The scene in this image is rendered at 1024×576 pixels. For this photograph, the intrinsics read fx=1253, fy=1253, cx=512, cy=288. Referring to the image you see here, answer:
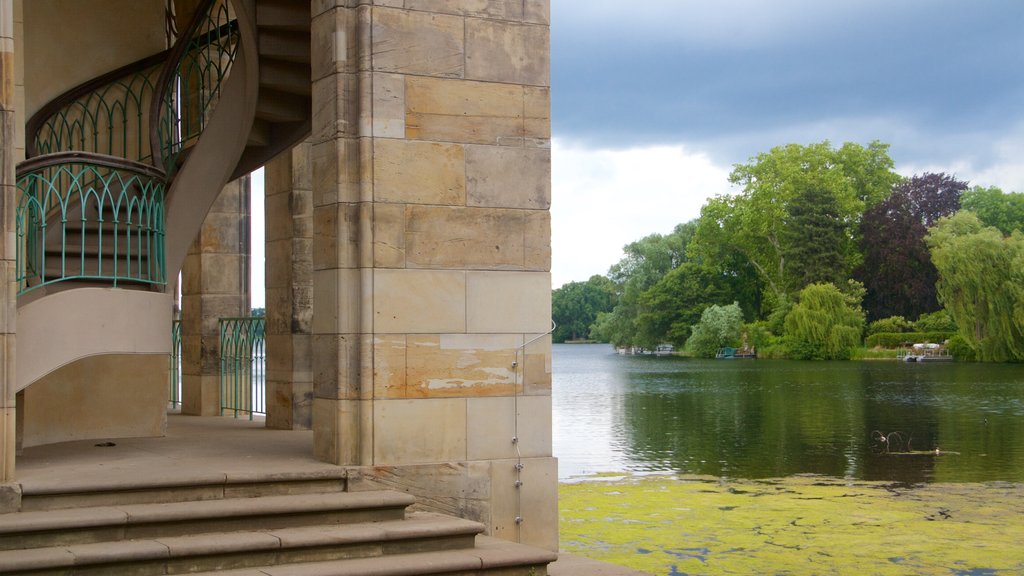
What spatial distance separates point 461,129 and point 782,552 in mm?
4768

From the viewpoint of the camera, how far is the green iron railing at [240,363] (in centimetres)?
1255

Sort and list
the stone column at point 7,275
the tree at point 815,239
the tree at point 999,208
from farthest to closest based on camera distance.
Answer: the tree at point 999,208
the tree at point 815,239
the stone column at point 7,275

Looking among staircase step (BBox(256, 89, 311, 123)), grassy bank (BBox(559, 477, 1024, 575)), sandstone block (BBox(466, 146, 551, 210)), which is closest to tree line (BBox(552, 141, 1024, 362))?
grassy bank (BBox(559, 477, 1024, 575))

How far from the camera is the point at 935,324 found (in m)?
60.9

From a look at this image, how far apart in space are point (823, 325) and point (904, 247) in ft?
26.3

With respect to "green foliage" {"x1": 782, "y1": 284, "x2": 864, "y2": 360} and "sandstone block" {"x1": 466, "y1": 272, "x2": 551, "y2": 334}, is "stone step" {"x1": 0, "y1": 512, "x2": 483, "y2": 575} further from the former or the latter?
"green foliage" {"x1": 782, "y1": 284, "x2": 864, "y2": 360}

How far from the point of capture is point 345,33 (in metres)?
7.27

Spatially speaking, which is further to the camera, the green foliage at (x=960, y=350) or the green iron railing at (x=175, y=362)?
the green foliage at (x=960, y=350)

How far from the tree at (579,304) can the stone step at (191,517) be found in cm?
10238

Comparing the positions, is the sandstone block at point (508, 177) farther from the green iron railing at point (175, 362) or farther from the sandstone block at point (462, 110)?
the green iron railing at point (175, 362)

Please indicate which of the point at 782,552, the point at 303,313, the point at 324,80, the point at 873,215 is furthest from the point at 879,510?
the point at 873,215

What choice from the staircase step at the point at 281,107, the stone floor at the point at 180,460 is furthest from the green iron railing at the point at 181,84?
the stone floor at the point at 180,460

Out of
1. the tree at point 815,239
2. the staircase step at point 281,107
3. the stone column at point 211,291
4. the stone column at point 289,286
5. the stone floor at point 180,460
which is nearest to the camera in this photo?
the stone floor at point 180,460

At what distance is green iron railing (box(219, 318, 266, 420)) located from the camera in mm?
12555
